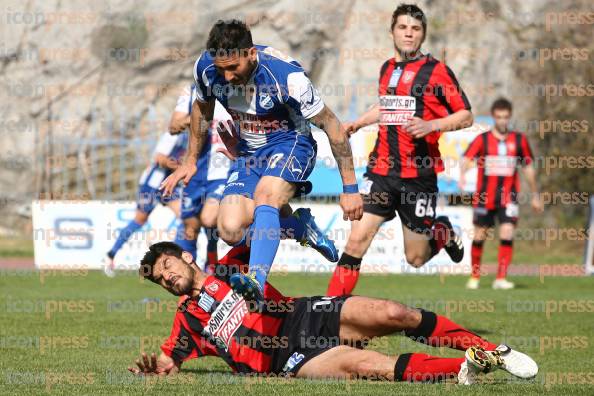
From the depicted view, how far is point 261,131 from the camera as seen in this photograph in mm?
7840

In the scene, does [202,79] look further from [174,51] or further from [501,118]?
[174,51]

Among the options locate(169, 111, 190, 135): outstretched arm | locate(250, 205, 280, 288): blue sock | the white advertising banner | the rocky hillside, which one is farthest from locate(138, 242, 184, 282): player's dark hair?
the rocky hillside

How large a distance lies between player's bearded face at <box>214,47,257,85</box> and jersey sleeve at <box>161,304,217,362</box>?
61.6 inches

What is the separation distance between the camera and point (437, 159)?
9820 mm

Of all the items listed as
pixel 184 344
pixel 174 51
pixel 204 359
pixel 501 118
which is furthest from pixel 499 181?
pixel 174 51

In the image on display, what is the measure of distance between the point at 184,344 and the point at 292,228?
1.59 meters

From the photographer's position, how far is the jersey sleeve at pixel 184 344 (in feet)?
A: 22.8

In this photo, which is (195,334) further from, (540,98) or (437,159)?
(540,98)

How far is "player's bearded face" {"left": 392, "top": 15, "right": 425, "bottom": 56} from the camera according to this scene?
9.52 metres

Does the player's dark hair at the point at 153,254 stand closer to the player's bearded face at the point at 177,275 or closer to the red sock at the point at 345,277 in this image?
the player's bearded face at the point at 177,275

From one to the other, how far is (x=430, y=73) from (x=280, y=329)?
12.1 ft

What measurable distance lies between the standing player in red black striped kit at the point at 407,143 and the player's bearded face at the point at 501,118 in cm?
560

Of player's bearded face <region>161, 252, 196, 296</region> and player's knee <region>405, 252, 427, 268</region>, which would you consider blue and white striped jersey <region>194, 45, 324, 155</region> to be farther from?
player's knee <region>405, 252, 427, 268</region>

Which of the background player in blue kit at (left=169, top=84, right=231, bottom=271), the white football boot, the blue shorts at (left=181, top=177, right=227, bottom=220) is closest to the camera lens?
the white football boot
